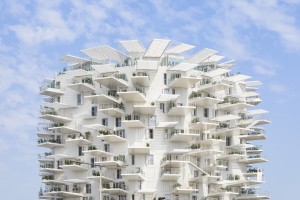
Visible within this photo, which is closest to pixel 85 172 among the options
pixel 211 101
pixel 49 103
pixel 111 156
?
pixel 111 156

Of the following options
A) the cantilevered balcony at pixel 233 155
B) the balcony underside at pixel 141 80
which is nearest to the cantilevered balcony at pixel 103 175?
the balcony underside at pixel 141 80

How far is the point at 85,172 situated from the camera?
104m

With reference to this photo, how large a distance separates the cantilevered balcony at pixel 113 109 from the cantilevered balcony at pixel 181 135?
911cm

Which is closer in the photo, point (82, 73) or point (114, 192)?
point (114, 192)

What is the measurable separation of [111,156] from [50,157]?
12603 mm

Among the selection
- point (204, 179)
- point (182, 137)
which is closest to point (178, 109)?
point (182, 137)

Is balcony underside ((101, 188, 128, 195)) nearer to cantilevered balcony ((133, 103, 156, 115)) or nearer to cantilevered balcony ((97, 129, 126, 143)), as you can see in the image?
cantilevered balcony ((97, 129, 126, 143))

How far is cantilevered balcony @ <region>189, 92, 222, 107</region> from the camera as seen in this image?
105188 millimetres

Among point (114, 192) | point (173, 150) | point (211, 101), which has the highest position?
point (211, 101)

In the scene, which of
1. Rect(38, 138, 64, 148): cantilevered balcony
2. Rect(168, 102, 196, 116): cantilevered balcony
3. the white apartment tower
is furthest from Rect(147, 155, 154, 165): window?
Rect(38, 138, 64, 148): cantilevered balcony

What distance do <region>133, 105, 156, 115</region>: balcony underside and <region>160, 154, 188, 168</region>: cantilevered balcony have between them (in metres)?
7.72

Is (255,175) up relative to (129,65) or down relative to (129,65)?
down

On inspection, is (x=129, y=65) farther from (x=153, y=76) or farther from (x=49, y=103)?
(x=49, y=103)

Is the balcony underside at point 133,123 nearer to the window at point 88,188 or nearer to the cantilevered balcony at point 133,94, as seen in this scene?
the cantilevered balcony at point 133,94
